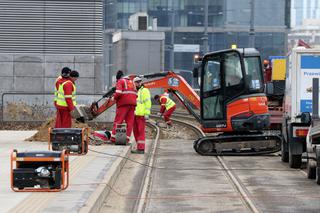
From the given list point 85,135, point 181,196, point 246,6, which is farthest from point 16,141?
point 246,6

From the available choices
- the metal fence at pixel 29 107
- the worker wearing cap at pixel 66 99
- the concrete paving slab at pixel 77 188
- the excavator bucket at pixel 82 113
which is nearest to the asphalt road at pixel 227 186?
the concrete paving slab at pixel 77 188

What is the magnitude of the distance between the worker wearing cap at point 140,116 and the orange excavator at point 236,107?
1.46 m

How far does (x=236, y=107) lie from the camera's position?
952 inches

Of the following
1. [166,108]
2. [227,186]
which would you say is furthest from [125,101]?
[166,108]

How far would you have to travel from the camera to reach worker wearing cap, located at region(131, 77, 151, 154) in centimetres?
2328

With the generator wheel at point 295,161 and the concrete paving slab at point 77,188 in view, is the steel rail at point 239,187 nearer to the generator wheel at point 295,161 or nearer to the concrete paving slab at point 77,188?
the generator wheel at point 295,161

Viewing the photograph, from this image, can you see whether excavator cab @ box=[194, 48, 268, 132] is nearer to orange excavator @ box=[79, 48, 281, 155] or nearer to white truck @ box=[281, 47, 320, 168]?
orange excavator @ box=[79, 48, 281, 155]

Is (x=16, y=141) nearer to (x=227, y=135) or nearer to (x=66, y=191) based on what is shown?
(x=227, y=135)

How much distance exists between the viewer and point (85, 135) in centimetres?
2128

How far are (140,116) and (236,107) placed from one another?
97.4 inches

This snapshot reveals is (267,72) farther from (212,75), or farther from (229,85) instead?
(229,85)

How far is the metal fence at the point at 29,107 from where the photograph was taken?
3538 centimetres

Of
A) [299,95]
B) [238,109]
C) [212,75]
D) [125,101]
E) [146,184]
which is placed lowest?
[146,184]

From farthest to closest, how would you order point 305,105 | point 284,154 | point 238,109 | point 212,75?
point 212,75, point 238,109, point 284,154, point 305,105
